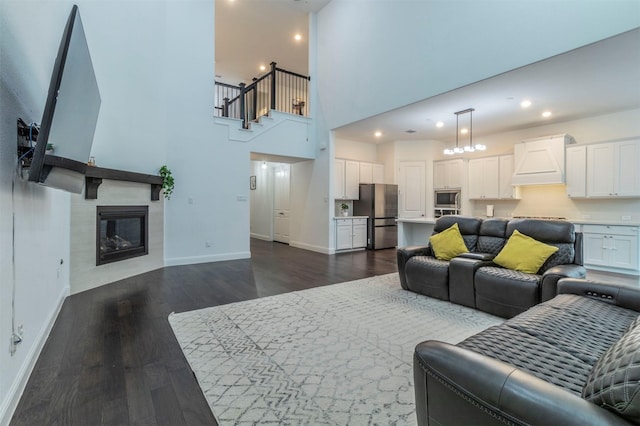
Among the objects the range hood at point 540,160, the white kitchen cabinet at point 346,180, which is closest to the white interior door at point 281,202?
the white kitchen cabinet at point 346,180

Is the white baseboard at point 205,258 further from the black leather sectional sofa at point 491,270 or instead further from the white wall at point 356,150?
the white wall at point 356,150

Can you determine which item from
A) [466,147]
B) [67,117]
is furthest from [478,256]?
[67,117]

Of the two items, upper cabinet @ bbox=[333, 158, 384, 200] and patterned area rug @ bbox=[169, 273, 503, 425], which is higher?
upper cabinet @ bbox=[333, 158, 384, 200]

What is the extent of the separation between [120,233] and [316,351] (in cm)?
A: 380

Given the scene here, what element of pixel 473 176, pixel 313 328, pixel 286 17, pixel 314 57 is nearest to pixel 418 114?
pixel 473 176

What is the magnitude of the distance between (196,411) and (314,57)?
748 cm

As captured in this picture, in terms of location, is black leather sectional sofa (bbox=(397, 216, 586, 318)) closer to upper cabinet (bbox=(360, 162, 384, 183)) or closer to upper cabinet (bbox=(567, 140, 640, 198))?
upper cabinet (bbox=(567, 140, 640, 198))

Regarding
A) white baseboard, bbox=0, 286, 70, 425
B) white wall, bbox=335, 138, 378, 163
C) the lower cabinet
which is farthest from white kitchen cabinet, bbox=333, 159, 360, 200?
white baseboard, bbox=0, 286, 70, 425

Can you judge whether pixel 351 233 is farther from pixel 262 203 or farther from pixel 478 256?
pixel 478 256

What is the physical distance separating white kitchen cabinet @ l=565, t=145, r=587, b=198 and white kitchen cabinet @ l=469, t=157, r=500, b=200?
1275 mm

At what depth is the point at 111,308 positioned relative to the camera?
129 inches

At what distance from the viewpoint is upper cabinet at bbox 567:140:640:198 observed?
5.03 meters

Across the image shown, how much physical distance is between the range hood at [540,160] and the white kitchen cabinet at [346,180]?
3.50 m

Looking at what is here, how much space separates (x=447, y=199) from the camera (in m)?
7.65
